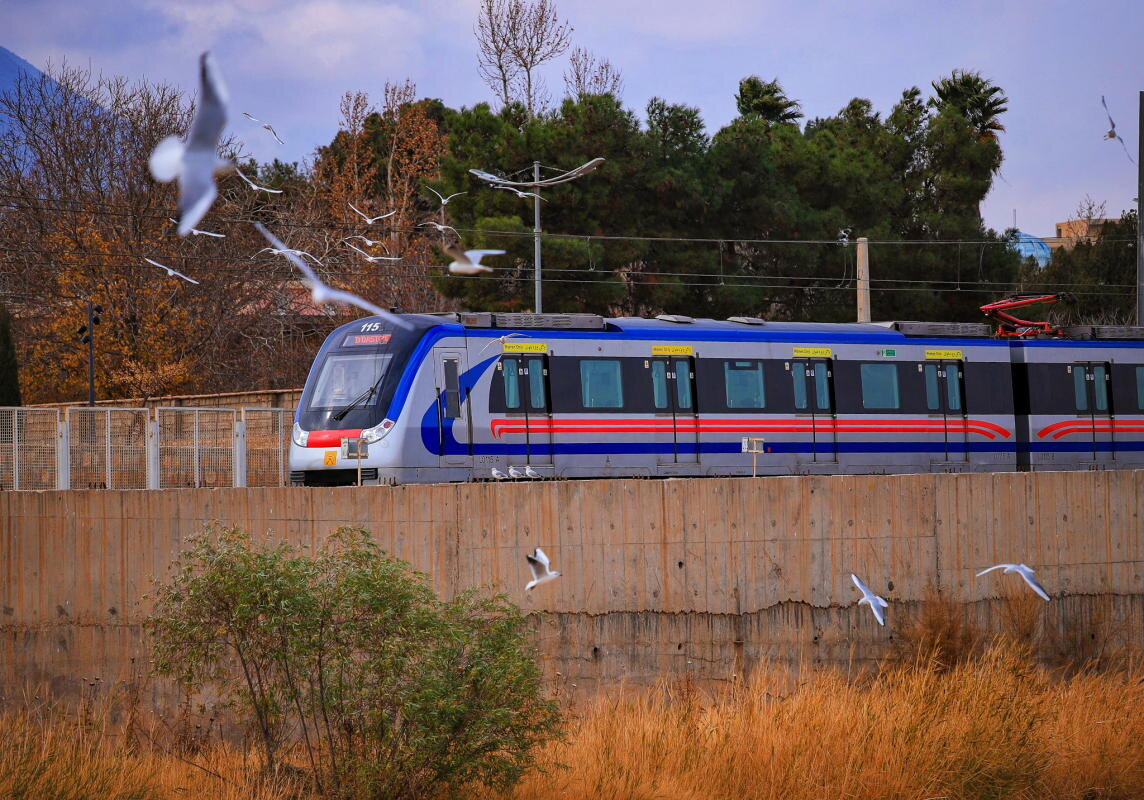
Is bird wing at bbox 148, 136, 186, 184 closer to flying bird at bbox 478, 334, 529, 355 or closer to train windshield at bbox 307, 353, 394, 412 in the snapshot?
train windshield at bbox 307, 353, 394, 412

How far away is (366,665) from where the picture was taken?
1158cm

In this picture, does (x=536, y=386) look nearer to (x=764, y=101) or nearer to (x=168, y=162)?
(x=168, y=162)

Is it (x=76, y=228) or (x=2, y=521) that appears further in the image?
(x=76, y=228)

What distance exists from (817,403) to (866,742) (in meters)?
11.2

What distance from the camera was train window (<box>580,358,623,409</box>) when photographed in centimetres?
2269

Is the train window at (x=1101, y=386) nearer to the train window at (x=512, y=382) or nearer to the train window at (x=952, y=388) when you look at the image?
the train window at (x=952, y=388)

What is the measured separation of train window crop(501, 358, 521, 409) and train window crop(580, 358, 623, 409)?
1.11 m

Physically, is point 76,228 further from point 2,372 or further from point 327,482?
point 327,482

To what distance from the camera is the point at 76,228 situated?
42.8 metres

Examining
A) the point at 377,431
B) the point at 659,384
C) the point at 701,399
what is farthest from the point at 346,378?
the point at 701,399

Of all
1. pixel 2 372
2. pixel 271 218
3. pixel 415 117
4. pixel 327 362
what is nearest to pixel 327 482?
pixel 327 362

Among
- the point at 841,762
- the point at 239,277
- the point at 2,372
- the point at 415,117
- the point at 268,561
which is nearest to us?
the point at 268,561

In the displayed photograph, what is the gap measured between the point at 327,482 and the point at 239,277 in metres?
26.0

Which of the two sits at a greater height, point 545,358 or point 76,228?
point 76,228
